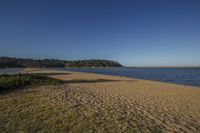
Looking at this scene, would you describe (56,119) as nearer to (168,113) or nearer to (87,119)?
(87,119)

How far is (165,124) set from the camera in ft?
16.0

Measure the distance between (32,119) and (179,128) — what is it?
4762mm

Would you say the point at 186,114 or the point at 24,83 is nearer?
the point at 186,114

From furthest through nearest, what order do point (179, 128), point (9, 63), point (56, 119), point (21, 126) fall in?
1. point (9, 63)
2. point (56, 119)
3. point (179, 128)
4. point (21, 126)

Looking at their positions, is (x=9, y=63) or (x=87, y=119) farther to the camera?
(x=9, y=63)

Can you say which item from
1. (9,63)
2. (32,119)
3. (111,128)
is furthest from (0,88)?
(9,63)

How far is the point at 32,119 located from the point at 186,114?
5.96 metres

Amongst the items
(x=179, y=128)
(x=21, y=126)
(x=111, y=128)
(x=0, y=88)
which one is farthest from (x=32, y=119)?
(x=0, y=88)

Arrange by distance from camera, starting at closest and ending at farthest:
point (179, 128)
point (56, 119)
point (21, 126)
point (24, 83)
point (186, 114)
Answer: point (21, 126)
point (179, 128)
point (56, 119)
point (186, 114)
point (24, 83)

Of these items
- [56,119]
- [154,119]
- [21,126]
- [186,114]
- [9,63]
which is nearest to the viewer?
[21,126]

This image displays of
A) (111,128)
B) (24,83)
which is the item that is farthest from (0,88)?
(111,128)

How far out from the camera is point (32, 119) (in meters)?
4.83

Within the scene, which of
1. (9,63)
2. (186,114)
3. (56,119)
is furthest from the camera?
(9,63)

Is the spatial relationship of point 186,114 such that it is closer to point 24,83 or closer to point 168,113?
point 168,113
